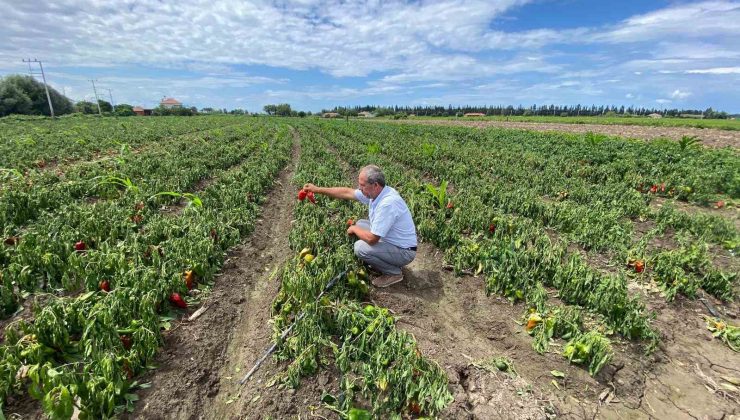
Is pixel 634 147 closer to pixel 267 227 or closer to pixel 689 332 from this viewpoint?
pixel 689 332

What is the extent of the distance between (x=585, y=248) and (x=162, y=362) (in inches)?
242

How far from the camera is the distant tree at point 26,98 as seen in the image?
51719mm

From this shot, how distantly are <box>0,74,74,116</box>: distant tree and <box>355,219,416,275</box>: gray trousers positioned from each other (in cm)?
7158

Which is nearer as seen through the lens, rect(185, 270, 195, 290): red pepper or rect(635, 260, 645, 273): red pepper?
rect(185, 270, 195, 290): red pepper

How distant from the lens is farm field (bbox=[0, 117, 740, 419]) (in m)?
2.81

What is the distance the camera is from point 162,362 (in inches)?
127

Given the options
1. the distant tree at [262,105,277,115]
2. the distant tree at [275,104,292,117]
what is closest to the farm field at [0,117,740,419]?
the distant tree at [275,104,292,117]

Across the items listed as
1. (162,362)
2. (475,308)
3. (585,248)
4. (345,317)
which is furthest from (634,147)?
(162,362)

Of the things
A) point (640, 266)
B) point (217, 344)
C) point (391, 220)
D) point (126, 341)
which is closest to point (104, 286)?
point (126, 341)

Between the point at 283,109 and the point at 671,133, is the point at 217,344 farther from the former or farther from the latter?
the point at 283,109

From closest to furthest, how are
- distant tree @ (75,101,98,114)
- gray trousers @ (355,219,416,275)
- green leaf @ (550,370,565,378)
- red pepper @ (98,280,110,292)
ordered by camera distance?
1. green leaf @ (550,370,565,378)
2. red pepper @ (98,280,110,292)
3. gray trousers @ (355,219,416,275)
4. distant tree @ (75,101,98,114)

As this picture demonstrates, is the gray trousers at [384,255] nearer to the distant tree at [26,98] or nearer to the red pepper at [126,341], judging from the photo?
the red pepper at [126,341]

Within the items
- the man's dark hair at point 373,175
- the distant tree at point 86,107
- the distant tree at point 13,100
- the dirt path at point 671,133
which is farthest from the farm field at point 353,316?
the distant tree at point 86,107

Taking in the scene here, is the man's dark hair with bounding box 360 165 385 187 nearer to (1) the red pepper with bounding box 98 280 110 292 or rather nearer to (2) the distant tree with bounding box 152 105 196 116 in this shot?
(1) the red pepper with bounding box 98 280 110 292
